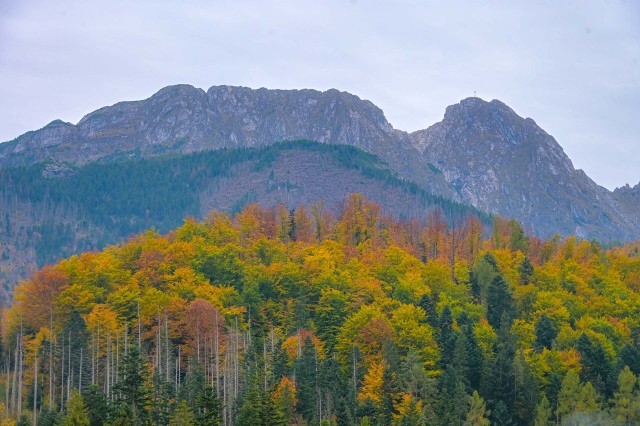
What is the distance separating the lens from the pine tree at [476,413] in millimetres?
91125

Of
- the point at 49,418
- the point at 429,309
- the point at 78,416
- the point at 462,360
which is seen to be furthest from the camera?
the point at 429,309

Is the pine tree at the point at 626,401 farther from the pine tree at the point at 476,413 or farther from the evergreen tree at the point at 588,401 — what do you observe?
the pine tree at the point at 476,413

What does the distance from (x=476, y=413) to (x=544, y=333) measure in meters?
24.8

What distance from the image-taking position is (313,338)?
357ft

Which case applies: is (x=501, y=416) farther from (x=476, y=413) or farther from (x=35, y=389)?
(x=35, y=389)

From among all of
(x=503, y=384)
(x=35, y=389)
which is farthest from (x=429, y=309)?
(x=35, y=389)

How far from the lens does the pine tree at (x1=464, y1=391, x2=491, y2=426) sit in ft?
299

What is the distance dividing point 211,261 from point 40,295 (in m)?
26.1

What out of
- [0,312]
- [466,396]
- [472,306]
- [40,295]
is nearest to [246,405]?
[466,396]

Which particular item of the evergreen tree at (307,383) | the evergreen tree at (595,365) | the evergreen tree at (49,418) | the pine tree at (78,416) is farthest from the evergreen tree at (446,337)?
the pine tree at (78,416)

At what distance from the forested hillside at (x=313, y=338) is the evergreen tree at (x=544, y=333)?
0.17 m

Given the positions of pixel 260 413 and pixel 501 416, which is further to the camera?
pixel 501 416

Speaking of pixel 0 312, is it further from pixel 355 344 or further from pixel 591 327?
pixel 591 327

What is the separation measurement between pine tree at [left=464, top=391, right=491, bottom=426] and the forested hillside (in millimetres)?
221
